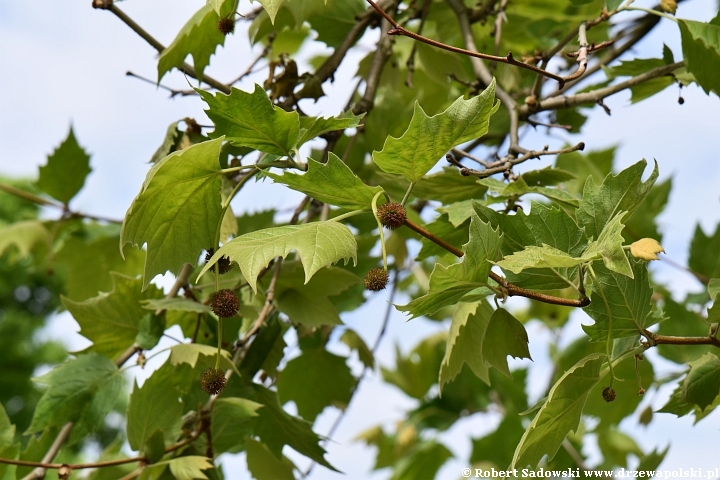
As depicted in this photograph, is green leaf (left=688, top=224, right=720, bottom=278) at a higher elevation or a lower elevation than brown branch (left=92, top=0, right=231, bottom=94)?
lower

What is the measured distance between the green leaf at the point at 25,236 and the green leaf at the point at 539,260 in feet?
5.01

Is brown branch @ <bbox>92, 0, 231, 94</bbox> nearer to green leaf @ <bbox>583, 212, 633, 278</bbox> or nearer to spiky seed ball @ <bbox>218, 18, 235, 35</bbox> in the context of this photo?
spiky seed ball @ <bbox>218, 18, 235, 35</bbox>

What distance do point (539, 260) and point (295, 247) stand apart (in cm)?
25

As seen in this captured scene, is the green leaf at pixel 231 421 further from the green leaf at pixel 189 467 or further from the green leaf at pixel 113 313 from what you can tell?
the green leaf at pixel 113 313

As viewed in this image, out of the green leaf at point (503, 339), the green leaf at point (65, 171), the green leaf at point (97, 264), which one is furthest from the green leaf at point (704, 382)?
the green leaf at point (65, 171)

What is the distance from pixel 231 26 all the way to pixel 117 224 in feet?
2.89

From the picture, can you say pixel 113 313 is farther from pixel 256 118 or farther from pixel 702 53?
pixel 702 53

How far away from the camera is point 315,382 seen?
5.01 ft

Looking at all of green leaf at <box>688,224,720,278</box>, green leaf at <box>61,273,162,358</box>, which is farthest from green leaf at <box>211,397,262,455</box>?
green leaf at <box>688,224,720,278</box>

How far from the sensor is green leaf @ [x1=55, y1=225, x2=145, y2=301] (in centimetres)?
184

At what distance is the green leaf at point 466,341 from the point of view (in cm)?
103

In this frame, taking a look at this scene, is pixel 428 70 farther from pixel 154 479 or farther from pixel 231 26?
pixel 154 479

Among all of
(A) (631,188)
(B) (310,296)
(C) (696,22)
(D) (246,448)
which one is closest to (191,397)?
(D) (246,448)

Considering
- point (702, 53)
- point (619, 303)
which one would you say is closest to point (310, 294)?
point (619, 303)
